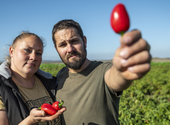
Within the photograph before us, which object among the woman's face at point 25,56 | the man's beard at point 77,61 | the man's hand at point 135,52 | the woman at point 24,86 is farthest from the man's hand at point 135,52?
the woman's face at point 25,56

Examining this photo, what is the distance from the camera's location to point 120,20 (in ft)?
3.02

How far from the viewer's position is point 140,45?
0.87 m

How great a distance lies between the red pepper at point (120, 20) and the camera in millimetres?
912

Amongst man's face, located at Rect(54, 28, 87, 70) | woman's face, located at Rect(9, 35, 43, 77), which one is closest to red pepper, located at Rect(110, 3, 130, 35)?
man's face, located at Rect(54, 28, 87, 70)

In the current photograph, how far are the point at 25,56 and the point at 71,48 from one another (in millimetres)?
701

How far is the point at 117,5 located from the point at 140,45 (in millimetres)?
351

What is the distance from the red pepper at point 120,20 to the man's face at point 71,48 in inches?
48.2

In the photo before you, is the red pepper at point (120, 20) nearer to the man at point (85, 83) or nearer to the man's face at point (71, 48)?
the man at point (85, 83)

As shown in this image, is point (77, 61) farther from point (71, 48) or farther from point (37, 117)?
point (37, 117)

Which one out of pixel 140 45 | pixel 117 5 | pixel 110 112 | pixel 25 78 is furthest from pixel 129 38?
pixel 25 78

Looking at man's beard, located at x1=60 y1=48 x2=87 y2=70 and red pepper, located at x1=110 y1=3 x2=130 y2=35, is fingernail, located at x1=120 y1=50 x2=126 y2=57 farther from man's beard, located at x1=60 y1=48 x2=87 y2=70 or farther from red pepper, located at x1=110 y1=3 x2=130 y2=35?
man's beard, located at x1=60 y1=48 x2=87 y2=70

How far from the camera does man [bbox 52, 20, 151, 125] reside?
1589 mm

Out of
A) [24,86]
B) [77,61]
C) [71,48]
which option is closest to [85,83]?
[77,61]

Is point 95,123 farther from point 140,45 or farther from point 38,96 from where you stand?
point 140,45
